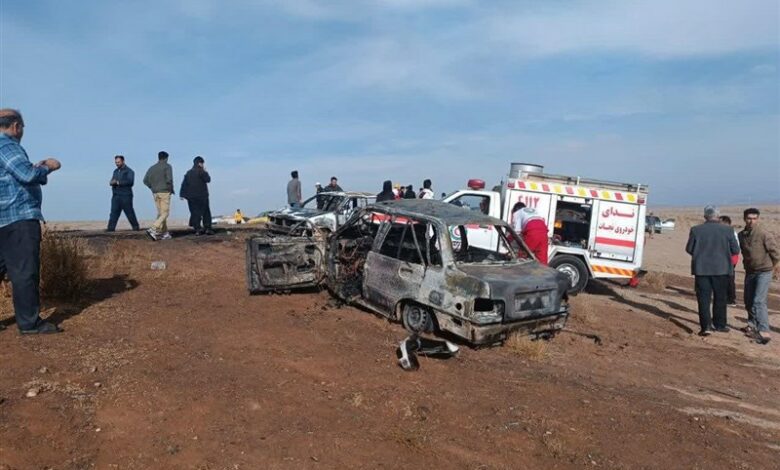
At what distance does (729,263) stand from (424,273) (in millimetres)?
4742

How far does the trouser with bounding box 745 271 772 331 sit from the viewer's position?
823cm

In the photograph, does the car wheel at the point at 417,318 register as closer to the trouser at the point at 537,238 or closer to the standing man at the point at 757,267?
the trouser at the point at 537,238

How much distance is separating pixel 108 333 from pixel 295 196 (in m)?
11.8

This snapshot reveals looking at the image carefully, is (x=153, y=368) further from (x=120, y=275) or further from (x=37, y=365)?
(x=120, y=275)

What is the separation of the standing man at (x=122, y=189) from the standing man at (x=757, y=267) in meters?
11.7

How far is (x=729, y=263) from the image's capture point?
8.19 metres

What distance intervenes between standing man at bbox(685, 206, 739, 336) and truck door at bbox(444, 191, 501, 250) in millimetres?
3629

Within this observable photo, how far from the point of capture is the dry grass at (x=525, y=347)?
6266mm

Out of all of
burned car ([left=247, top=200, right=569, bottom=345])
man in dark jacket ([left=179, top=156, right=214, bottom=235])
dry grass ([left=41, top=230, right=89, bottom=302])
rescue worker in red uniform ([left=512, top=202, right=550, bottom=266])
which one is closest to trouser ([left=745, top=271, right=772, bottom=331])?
rescue worker in red uniform ([left=512, top=202, right=550, bottom=266])

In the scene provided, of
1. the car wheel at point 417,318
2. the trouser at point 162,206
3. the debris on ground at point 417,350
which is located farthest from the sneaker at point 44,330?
the trouser at point 162,206

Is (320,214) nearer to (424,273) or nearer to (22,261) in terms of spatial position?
(424,273)

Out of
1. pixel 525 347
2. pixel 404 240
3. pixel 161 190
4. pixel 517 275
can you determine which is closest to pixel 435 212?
pixel 404 240

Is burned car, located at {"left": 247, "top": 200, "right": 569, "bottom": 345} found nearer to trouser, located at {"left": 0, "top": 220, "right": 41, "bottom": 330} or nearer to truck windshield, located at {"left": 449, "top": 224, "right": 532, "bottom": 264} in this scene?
truck windshield, located at {"left": 449, "top": 224, "right": 532, "bottom": 264}

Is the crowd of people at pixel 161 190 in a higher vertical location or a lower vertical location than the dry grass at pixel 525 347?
higher
